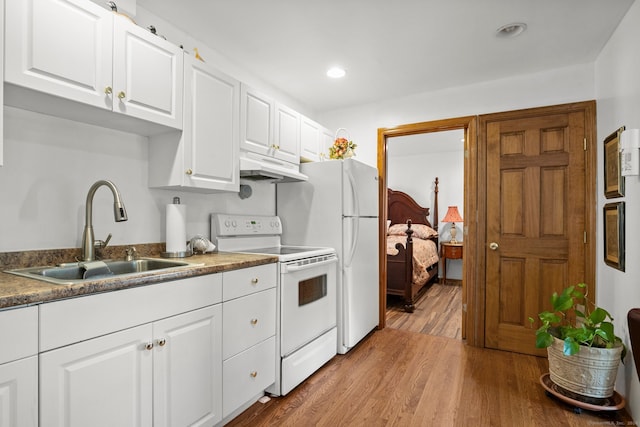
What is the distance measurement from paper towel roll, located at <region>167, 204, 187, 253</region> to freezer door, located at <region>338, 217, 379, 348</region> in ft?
4.34

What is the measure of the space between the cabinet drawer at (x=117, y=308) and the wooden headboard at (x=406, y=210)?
5.07 m

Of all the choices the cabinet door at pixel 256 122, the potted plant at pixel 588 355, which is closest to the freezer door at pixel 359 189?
the cabinet door at pixel 256 122

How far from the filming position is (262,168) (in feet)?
7.79

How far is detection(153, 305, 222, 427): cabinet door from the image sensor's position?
58.0 inches

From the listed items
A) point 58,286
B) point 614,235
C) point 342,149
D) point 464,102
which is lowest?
point 58,286

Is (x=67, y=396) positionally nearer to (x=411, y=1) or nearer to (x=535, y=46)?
(x=411, y=1)

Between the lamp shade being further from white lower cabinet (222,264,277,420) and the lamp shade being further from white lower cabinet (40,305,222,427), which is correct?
white lower cabinet (40,305,222,427)

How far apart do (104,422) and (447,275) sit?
5691mm

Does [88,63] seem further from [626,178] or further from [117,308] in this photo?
[626,178]

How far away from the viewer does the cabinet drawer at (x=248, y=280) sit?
5.97 ft

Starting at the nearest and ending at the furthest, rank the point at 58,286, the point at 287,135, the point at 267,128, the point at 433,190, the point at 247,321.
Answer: the point at 58,286, the point at 247,321, the point at 267,128, the point at 287,135, the point at 433,190

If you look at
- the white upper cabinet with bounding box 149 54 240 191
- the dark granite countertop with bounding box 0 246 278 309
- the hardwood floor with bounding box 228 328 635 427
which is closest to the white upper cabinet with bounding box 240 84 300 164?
the white upper cabinet with bounding box 149 54 240 191

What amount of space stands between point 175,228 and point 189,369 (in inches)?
34.2

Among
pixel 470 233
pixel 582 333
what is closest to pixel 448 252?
pixel 470 233
